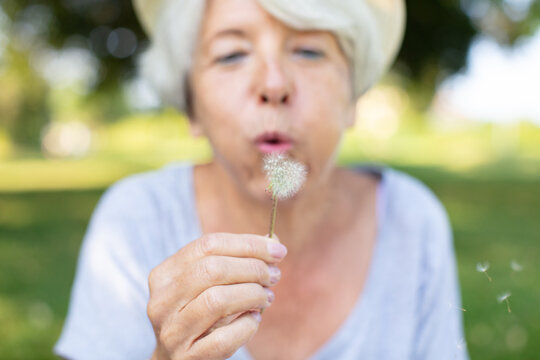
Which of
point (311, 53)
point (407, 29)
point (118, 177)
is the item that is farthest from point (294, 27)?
point (118, 177)

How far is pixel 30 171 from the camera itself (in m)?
18.8

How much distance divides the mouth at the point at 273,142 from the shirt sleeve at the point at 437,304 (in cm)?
79

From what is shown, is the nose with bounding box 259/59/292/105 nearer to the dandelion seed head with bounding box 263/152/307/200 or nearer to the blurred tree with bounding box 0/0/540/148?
the dandelion seed head with bounding box 263/152/307/200

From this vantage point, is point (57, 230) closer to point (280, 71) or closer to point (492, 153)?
point (280, 71)

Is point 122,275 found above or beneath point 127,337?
above

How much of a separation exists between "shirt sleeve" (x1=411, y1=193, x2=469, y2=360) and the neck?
0.40 m

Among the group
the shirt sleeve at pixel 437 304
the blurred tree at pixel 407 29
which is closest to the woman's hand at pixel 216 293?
the shirt sleeve at pixel 437 304

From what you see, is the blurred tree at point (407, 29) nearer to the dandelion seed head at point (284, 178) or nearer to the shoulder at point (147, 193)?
the shoulder at point (147, 193)

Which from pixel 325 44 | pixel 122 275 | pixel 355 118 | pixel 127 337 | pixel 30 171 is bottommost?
pixel 127 337

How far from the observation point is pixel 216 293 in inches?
43.0

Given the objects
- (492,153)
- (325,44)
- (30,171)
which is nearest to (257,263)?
(325,44)

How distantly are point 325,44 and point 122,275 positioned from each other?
946mm

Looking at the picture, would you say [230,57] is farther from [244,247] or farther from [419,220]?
[419,220]

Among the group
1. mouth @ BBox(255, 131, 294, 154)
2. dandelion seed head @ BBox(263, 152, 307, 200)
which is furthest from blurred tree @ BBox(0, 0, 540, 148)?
dandelion seed head @ BBox(263, 152, 307, 200)
